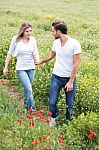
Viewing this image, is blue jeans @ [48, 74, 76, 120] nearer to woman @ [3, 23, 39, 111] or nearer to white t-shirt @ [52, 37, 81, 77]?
white t-shirt @ [52, 37, 81, 77]

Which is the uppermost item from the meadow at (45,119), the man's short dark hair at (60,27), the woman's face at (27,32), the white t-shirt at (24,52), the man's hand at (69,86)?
the man's short dark hair at (60,27)

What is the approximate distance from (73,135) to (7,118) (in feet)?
4.08

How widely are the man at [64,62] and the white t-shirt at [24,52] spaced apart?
810mm

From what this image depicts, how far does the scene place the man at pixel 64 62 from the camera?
8.05 meters

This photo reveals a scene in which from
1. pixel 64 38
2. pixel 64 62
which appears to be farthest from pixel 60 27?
pixel 64 62

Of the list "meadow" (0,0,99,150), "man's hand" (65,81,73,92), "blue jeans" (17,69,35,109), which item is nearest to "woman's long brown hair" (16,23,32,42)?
"blue jeans" (17,69,35,109)

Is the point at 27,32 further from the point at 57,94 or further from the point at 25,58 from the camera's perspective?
the point at 57,94

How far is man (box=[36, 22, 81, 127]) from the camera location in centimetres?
805

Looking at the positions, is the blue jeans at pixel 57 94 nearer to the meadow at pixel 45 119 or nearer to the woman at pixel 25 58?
the meadow at pixel 45 119

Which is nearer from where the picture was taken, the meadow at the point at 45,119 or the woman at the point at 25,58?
the meadow at the point at 45,119

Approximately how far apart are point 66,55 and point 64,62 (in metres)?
0.17

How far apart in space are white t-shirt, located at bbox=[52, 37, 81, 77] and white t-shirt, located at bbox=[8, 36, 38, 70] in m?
0.96

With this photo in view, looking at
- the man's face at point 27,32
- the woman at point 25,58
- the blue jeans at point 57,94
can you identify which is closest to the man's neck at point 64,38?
the blue jeans at point 57,94

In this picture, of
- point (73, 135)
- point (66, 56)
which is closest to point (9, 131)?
point (73, 135)
